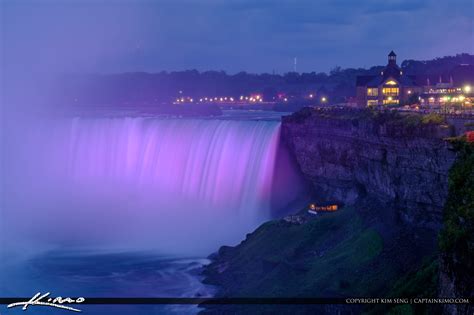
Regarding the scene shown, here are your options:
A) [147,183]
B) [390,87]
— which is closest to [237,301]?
[147,183]

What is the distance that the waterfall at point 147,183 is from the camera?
5288 cm

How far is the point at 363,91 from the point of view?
231 ft

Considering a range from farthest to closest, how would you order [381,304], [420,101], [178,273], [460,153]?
1. [420,101]
2. [178,273]
3. [381,304]
4. [460,153]

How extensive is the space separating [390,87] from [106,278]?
36.3 metres

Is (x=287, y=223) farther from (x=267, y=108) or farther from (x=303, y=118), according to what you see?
(x=267, y=108)

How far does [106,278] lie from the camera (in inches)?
1633

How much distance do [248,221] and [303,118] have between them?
776 cm

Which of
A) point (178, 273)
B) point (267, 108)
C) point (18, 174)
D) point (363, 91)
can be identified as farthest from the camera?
point (267, 108)

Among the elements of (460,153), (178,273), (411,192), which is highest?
(460,153)

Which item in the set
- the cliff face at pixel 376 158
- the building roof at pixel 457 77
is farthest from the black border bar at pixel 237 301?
the building roof at pixel 457 77

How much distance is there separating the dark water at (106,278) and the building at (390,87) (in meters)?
30.0

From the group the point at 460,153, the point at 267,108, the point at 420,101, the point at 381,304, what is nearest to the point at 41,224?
the point at 420,101

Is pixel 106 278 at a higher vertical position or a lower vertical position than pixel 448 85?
lower

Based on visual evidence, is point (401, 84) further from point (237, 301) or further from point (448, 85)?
point (237, 301)
